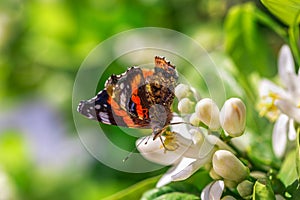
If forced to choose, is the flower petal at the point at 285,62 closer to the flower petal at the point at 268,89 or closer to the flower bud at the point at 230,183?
the flower petal at the point at 268,89

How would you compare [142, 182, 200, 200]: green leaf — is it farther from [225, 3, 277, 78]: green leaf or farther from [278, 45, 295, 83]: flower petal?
[225, 3, 277, 78]: green leaf

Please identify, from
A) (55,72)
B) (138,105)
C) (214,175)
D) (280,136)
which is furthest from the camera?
(55,72)

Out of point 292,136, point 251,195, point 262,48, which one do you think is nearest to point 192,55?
point 262,48

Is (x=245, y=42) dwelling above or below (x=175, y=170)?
above

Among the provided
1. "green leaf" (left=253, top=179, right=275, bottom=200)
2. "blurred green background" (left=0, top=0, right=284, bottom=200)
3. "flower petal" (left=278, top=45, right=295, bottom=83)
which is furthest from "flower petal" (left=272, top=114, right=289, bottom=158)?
"blurred green background" (left=0, top=0, right=284, bottom=200)

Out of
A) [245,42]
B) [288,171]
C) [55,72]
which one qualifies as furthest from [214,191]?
[55,72]

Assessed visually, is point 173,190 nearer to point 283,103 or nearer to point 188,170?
point 188,170

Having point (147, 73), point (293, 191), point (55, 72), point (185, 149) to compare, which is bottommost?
point (293, 191)

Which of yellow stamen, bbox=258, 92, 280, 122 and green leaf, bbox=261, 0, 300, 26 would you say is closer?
green leaf, bbox=261, 0, 300, 26

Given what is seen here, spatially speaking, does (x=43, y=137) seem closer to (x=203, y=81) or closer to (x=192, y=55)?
(x=192, y=55)
